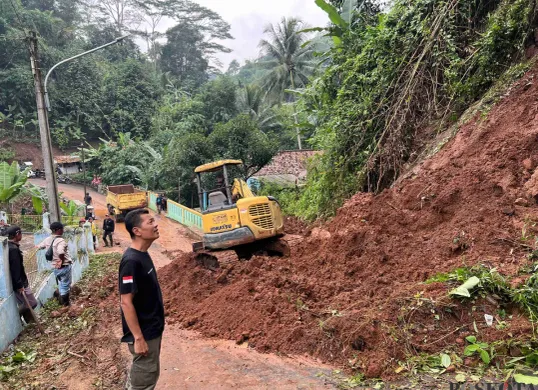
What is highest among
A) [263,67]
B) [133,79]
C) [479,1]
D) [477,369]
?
[133,79]

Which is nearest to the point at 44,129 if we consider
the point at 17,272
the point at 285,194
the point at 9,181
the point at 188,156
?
the point at 17,272

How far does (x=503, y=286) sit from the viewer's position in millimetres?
4379

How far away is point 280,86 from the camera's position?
33.3 metres

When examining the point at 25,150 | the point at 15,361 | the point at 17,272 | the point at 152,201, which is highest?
the point at 25,150

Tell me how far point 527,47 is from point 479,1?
1887 mm

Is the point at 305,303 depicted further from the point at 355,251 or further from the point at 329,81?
the point at 329,81

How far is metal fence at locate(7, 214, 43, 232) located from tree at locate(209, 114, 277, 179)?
9052 mm

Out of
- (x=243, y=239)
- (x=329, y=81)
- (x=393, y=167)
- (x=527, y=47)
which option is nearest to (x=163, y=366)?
(x=243, y=239)

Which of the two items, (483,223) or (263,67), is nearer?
(483,223)

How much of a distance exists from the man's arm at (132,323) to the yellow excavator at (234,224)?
16.1 ft

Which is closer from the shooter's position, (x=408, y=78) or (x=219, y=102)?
(x=408, y=78)

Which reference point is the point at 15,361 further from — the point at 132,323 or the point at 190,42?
the point at 190,42

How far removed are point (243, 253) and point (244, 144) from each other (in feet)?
45.1

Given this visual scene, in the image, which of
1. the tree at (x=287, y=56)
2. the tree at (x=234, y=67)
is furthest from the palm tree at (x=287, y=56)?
the tree at (x=234, y=67)
